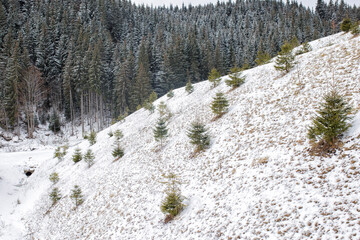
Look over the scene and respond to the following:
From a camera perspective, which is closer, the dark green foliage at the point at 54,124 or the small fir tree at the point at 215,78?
the small fir tree at the point at 215,78

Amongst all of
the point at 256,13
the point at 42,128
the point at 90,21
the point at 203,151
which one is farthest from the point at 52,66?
the point at 256,13

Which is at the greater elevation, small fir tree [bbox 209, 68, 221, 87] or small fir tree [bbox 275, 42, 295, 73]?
small fir tree [bbox 275, 42, 295, 73]

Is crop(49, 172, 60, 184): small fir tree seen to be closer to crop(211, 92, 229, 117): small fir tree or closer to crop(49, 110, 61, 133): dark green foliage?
crop(211, 92, 229, 117): small fir tree

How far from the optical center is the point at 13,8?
72000mm

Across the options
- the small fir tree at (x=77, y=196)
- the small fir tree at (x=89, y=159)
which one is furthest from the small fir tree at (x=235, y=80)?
the small fir tree at (x=77, y=196)

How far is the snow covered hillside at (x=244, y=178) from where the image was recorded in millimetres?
6156

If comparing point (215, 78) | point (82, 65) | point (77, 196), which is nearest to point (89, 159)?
point (77, 196)

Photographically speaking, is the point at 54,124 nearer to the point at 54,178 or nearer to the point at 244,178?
the point at 54,178

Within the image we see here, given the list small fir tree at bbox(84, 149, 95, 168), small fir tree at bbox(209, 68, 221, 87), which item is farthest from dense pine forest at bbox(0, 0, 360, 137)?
small fir tree at bbox(84, 149, 95, 168)

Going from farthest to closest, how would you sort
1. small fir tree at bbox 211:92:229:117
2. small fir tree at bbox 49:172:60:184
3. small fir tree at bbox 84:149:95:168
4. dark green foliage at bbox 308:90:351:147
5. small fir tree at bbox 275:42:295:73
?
small fir tree at bbox 49:172:60:184
small fir tree at bbox 84:149:95:168
small fir tree at bbox 275:42:295:73
small fir tree at bbox 211:92:229:117
dark green foliage at bbox 308:90:351:147

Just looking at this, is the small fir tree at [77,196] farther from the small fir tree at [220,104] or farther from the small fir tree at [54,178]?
the small fir tree at [220,104]

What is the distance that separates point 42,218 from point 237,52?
74381mm

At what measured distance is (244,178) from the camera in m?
8.85

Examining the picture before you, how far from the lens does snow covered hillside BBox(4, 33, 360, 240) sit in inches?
242
